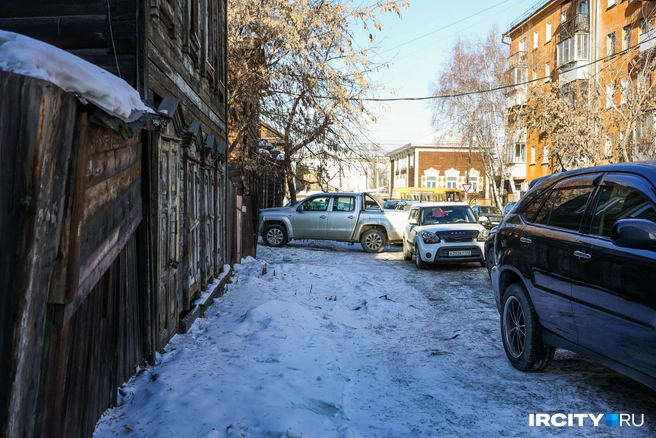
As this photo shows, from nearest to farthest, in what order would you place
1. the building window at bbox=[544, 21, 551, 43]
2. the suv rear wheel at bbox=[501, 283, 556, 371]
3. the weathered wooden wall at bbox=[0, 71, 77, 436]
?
the weathered wooden wall at bbox=[0, 71, 77, 436]
the suv rear wheel at bbox=[501, 283, 556, 371]
the building window at bbox=[544, 21, 551, 43]

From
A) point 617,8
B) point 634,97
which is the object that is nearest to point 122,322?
point 634,97

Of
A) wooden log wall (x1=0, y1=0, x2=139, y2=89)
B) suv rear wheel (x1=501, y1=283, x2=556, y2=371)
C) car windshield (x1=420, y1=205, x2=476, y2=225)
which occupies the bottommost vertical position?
suv rear wheel (x1=501, y1=283, x2=556, y2=371)

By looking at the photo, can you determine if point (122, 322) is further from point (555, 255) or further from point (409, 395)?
point (555, 255)

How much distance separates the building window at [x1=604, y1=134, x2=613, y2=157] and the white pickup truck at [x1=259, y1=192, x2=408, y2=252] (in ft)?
34.1

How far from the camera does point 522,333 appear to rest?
5.36 m

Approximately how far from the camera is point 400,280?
39.5ft

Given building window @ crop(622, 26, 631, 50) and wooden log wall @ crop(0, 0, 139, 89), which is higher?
building window @ crop(622, 26, 631, 50)

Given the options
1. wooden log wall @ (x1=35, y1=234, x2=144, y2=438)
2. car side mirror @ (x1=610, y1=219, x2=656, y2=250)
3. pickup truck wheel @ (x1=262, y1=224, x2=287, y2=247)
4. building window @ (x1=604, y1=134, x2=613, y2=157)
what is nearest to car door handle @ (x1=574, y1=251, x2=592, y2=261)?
car side mirror @ (x1=610, y1=219, x2=656, y2=250)

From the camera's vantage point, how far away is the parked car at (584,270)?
3.66 m

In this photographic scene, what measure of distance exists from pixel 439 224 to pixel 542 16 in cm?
3049

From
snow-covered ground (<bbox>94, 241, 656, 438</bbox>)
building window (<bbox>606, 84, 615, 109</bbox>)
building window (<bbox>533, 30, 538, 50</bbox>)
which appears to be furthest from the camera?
building window (<bbox>533, 30, 538, 50</bbox>)

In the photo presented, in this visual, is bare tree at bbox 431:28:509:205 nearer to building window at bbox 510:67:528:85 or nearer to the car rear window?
building window at bbox 510:67:528:85

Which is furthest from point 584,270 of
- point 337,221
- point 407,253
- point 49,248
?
point 337,221

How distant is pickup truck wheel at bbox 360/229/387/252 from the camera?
18.2 meters
